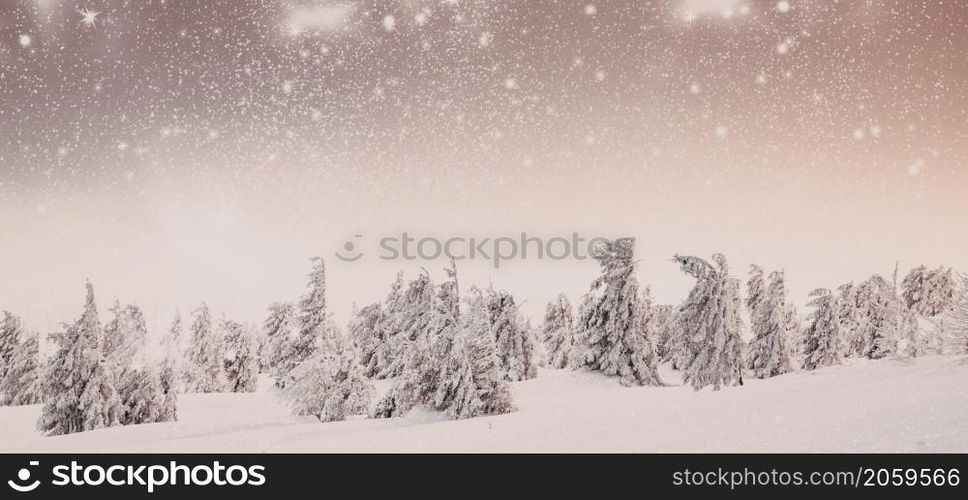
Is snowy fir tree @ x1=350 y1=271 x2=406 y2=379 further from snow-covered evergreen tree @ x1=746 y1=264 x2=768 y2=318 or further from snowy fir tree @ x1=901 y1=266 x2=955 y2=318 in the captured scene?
snowy fir tree @ x1=901 y1=266 x2=955 y2=318

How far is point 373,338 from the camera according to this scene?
51.9m

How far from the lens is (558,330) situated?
62125mm

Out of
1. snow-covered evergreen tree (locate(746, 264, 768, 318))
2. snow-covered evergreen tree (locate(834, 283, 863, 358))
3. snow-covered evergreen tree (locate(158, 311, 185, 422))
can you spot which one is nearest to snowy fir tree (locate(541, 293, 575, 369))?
snow-covered evergreen tree (locate(746, 264, 768, 318))

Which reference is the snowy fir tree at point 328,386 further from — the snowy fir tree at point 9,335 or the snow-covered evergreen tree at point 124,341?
the snowy fir tree at point 9,335

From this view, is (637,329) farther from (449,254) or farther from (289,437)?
(289,437)

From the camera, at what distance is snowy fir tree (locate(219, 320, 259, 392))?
2239 inches

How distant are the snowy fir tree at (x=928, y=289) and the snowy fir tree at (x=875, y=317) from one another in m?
9.58

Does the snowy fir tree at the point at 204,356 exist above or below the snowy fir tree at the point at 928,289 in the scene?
below

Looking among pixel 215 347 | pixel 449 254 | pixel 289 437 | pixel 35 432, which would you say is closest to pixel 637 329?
pixel 449 254

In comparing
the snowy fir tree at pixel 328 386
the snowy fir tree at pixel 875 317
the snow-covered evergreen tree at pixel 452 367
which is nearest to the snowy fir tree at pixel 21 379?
the snowy fir tree at pixel 328 386

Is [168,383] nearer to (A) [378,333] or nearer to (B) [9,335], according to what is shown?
(A) [378,333]

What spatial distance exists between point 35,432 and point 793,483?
3144 cm

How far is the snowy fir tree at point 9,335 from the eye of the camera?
1922 inches

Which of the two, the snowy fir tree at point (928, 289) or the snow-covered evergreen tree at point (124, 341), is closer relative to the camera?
the snow-covered evergreen tree at point (124, 341)
